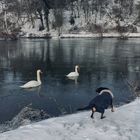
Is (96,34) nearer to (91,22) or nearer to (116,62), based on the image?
(91,22)

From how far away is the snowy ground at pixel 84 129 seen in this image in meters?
11.8

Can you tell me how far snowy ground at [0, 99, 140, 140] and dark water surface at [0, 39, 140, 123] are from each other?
5.33m

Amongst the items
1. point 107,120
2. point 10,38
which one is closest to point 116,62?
point 107,120

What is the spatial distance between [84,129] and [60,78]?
1776 cm

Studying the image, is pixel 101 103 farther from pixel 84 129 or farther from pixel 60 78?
pixel 60 78

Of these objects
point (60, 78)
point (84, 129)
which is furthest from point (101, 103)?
point (60, 78)

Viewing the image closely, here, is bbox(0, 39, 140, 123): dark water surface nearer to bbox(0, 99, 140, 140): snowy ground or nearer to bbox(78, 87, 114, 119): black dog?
bbox(0, 99, 140, 140): snowy ground

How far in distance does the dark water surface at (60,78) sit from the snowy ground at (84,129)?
5329 millimetres

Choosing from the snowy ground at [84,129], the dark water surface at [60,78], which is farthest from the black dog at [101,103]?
the dark water surface at [60,78]

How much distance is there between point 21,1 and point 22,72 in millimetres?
77434

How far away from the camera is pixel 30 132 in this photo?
39.9 feet

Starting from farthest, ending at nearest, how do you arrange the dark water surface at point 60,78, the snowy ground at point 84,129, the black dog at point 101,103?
the dark water surface at point 60,78, the black dog at point 101,103, the snowy ground at point 84,129

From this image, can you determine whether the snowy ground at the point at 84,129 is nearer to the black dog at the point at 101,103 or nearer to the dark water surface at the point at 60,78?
the black dog at the point at 101,103

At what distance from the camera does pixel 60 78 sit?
99.0ft
